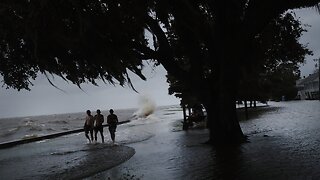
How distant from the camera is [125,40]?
9.67m

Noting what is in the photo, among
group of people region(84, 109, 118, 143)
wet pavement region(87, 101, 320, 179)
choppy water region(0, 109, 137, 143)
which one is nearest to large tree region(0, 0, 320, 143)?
wet pavement region(87, 101, 320, 179)

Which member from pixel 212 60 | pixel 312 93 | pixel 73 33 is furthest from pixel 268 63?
pixel 312 93

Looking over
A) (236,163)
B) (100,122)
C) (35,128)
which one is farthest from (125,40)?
(35,128)

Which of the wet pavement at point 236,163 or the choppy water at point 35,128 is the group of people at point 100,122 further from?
the choppy water at point 35,128

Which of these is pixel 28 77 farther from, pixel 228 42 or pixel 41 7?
pixel 41 7

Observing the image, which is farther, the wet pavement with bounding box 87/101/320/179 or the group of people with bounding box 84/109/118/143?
the group of people with bounding box 84/109/118/143

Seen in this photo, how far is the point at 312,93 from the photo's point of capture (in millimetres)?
99375

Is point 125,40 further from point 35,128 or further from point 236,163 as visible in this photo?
point 35,128

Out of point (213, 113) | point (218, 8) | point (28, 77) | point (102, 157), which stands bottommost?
point (102, 157)

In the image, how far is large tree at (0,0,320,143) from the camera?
7516mm

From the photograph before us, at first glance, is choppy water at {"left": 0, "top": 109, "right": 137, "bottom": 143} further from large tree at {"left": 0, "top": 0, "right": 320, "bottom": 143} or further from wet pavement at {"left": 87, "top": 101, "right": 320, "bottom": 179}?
wet pavement at {"left": 87, "top": 101, "right": 320, "bottom": 179}

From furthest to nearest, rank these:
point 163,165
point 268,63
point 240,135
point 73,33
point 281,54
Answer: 1. point 268,63
2. point 281,54
3. point 240,135
4. point 163,165
5. point 73,33

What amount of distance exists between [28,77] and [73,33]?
659 centimetres

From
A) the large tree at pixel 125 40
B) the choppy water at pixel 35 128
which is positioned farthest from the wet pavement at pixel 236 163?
the choppy water at pixel 35 128
